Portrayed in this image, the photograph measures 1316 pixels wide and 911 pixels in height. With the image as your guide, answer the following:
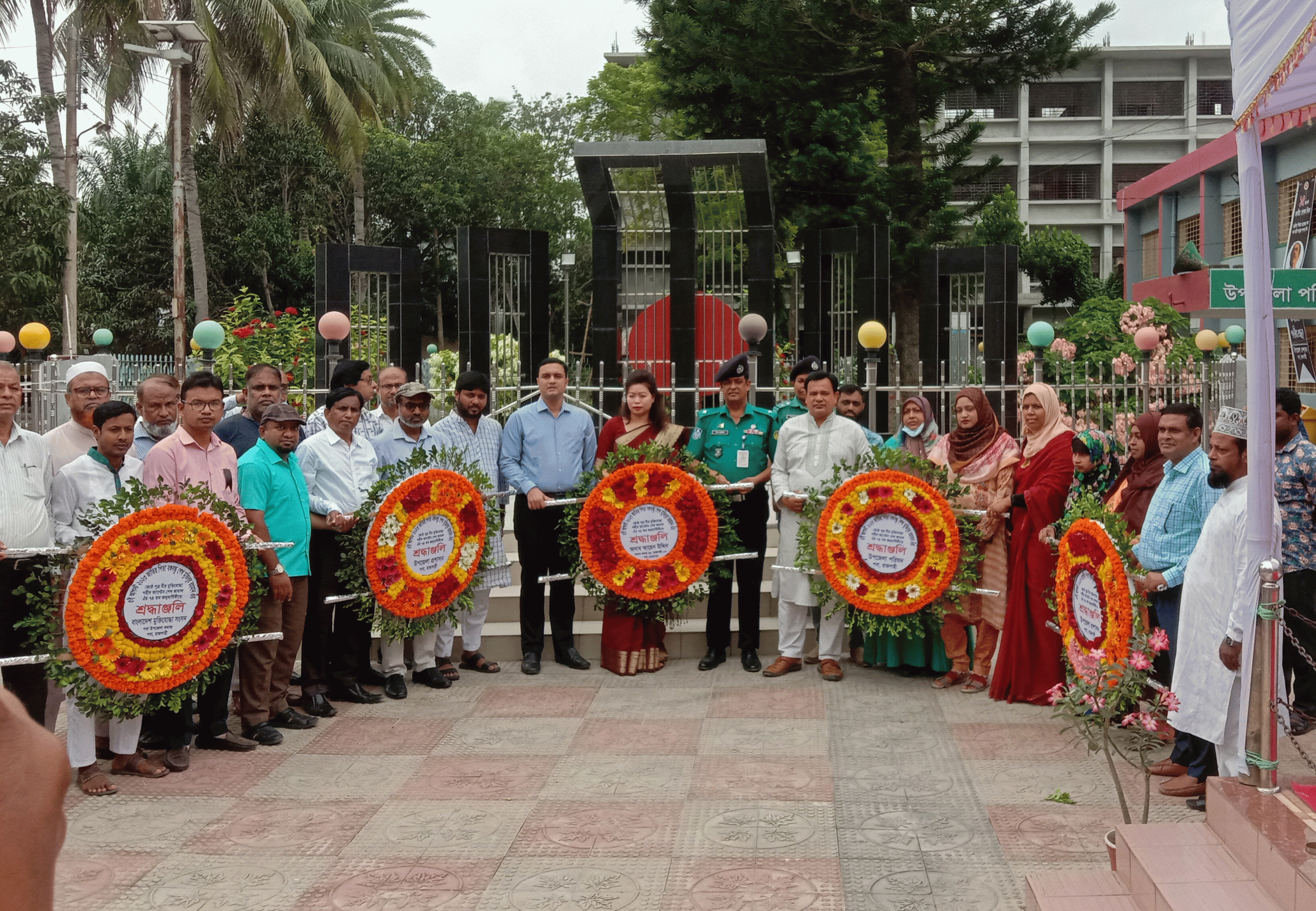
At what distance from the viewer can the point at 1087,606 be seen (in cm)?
571

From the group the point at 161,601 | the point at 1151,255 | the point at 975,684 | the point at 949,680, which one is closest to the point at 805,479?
A: the point at 949,680

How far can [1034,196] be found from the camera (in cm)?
4909

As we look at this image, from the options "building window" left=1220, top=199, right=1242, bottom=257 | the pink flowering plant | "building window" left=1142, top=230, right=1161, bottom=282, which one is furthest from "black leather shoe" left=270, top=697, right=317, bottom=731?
"building window" left=1142, top=230, right=1161, bottom=282

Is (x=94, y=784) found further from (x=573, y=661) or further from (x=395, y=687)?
(x=573, y=661)

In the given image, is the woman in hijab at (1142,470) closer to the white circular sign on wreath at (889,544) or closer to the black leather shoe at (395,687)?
the white circular sign on wreath at (889,544)

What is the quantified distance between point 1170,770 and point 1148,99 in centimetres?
4880

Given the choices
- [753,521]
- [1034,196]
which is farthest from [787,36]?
[1034,196]

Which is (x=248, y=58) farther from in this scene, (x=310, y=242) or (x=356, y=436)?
(x=356, y=436)

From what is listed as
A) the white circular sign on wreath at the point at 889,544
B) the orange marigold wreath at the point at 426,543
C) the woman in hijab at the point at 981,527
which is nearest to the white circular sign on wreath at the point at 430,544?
the orange marigold wreath at the point at 426,543

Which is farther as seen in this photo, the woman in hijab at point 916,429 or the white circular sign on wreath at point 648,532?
the woman in hijab at point 916,429

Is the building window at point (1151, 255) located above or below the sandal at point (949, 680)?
above

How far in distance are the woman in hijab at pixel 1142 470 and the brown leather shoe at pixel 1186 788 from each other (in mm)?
1273

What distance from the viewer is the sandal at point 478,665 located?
7.74 meters

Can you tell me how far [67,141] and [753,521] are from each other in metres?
24.2
